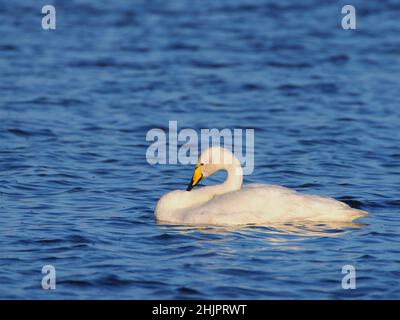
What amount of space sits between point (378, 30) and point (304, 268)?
1806 centimetres

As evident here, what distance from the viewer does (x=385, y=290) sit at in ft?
32.1

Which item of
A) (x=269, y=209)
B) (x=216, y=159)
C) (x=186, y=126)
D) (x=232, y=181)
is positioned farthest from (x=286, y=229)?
(x=186, y=126)

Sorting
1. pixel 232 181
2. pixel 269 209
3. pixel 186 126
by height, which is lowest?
pixel 269 209

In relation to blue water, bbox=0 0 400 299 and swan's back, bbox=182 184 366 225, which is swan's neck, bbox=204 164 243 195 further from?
blue water, bbox=0 0 400 299

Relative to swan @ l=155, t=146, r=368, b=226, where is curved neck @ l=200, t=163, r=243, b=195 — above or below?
above

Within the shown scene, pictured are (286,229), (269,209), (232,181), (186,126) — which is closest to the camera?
(286,229)

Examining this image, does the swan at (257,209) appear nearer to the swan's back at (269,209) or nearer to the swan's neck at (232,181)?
the swan's back at (269,209)

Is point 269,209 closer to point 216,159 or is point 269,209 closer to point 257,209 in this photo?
point 257,209

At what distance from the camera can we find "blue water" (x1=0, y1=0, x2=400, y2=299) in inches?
404

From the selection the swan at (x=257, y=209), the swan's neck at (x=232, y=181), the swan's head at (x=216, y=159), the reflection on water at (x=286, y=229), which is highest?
the swan's head at (x=216, y=159)

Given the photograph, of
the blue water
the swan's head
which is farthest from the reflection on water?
the swan's head

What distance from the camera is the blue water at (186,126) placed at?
1027cm

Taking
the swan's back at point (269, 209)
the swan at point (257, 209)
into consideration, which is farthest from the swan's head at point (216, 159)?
the swan's back at point (269, 209)

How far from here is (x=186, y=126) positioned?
59.2 ft
